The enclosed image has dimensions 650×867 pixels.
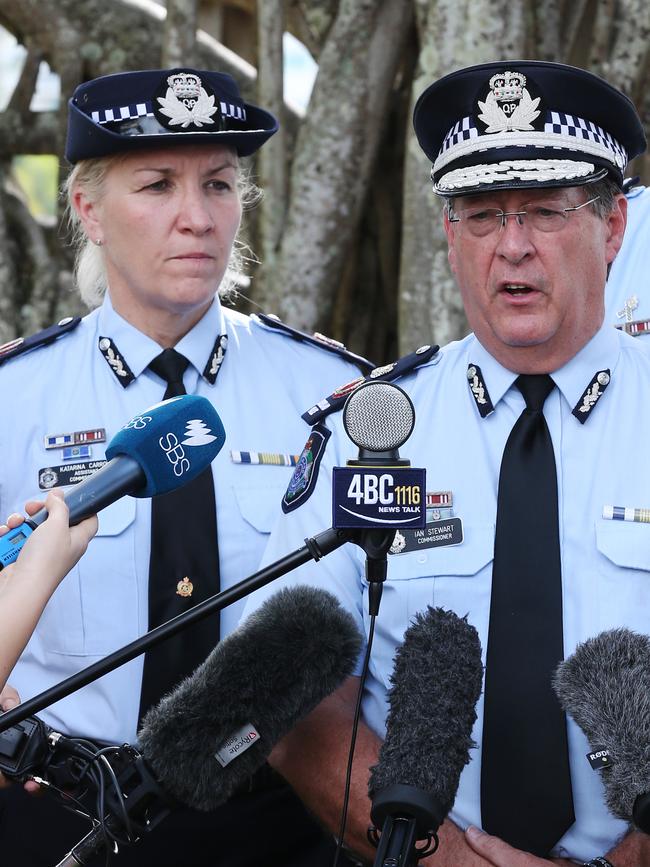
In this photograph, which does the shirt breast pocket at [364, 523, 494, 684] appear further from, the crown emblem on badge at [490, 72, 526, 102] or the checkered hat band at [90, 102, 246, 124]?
the checkered hat band at [90, 102, 246, 124]

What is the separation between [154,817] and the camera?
2084 mm

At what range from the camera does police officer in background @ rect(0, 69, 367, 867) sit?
274cm

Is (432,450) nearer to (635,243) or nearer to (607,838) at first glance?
(607,838)

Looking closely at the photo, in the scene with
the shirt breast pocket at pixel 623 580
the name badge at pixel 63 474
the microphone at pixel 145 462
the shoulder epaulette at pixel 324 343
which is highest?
the shoulder epaulette at pixel 324 343

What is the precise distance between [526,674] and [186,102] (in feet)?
4.98

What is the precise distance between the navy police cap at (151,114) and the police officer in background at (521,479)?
24.6 inches

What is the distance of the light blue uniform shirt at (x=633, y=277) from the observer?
3119 millimetres

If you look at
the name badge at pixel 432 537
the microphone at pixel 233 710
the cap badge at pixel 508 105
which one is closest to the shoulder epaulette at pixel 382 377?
the name badge at pixel 432 537

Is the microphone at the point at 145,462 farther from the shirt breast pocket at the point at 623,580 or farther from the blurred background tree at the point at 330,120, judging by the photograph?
the blurred background tree at the point at 330,120

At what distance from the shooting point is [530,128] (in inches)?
94.8

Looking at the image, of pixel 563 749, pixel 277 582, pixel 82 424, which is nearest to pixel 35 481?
pixel 82 424

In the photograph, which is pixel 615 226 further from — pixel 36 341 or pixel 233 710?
pixel 36 341

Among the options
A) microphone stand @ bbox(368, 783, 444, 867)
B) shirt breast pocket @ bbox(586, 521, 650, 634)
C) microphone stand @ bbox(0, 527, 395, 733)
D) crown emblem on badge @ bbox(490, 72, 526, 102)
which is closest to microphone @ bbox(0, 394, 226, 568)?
microphone stand @ bbox(0, 527, 395, 733)

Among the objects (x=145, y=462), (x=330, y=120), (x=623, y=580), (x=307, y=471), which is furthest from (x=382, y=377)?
(x=330, y=120)
